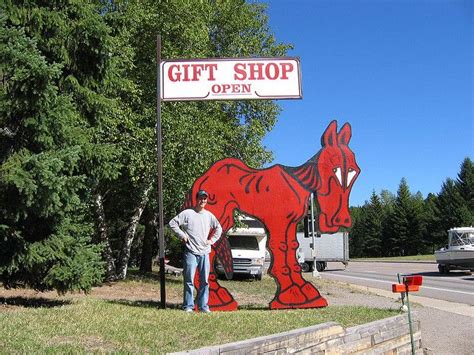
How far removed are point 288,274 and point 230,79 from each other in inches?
145

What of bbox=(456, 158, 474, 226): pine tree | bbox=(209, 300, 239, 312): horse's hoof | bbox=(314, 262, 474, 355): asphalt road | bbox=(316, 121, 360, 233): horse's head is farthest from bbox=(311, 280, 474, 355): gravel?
bbox=(456, 158, 474, 226): pine tree

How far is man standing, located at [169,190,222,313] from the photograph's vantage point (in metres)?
8.62

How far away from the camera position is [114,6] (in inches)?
733

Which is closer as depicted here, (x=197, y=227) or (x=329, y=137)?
(x=197, y=227)

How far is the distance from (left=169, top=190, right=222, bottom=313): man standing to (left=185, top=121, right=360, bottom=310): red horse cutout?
1.46ft

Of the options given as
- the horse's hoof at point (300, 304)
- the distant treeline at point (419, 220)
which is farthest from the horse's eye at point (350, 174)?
the distant treeline at point (419, 220)

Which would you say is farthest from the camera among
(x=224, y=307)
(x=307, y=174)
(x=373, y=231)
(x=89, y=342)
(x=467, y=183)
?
(x=373, y=231)

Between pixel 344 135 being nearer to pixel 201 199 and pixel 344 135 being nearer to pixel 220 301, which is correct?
pixel 201 199

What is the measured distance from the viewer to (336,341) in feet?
22.6

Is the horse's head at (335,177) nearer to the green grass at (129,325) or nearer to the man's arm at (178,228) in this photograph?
the green grass at (129,325)

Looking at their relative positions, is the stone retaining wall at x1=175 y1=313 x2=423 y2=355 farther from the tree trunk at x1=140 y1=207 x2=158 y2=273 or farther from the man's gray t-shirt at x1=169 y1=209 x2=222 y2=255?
the tree trunk at x1=140 y1=207 x2=158 y2=273

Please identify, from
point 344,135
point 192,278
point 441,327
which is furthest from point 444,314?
point 192,278

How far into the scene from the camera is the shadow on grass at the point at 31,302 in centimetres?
837

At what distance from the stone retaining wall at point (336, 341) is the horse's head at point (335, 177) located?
2031mm
